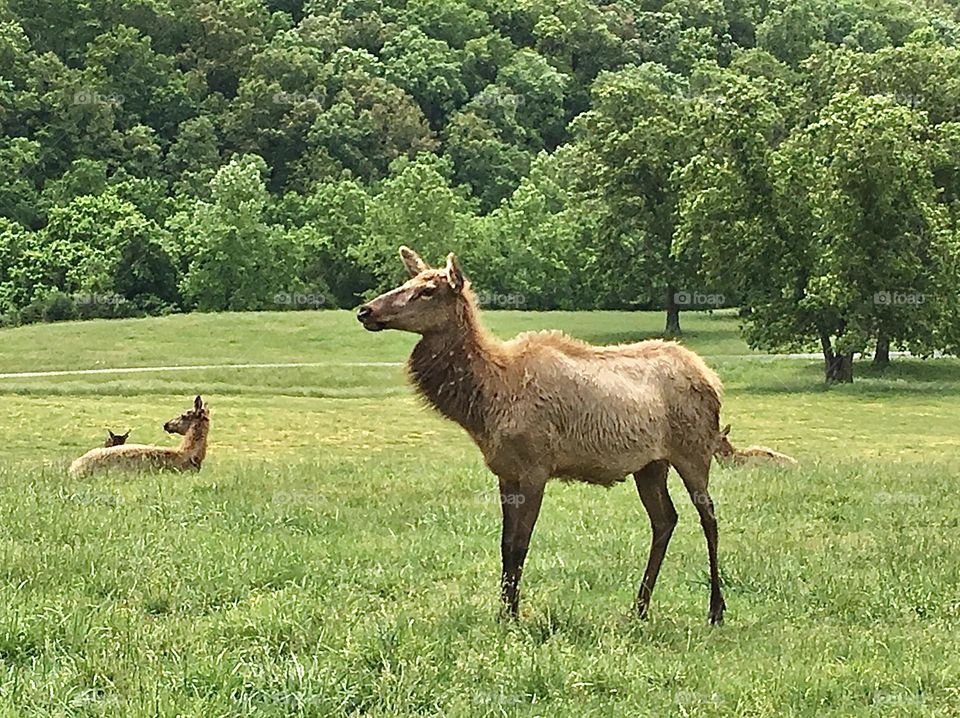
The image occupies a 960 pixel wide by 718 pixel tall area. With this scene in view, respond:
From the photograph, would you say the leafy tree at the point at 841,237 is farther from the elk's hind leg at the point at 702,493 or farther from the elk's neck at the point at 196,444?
the elk's hind leg at the point at 702,493

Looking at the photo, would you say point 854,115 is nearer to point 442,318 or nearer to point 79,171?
point 442,318

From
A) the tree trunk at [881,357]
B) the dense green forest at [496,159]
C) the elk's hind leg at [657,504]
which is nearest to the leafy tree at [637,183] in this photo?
the dense green forest at [496,159]

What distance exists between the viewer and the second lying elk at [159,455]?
14344 mm

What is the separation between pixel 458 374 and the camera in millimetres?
7891

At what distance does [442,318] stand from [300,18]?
115 meters

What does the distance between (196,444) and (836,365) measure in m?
28.6

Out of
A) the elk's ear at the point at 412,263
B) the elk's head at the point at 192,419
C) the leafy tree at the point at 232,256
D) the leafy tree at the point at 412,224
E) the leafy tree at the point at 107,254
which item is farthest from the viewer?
the leafy tree at the point at 232,256

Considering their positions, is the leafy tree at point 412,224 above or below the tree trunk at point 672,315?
above

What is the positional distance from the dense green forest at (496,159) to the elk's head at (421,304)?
2978 centimetres

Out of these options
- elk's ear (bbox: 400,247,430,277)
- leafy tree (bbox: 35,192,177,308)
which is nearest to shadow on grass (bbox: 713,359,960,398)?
elk's ear (bbox: 400,247,430,277)

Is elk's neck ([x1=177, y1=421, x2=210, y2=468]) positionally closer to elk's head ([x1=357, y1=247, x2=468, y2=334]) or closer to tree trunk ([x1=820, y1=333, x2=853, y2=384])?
elk's head ([x1=357, y1=247, x2=468, y2=334])

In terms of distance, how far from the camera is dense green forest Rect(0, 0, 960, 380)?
125ft

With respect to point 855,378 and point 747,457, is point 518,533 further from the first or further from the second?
point 855,378

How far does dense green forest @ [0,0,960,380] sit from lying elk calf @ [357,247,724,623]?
28825mm
